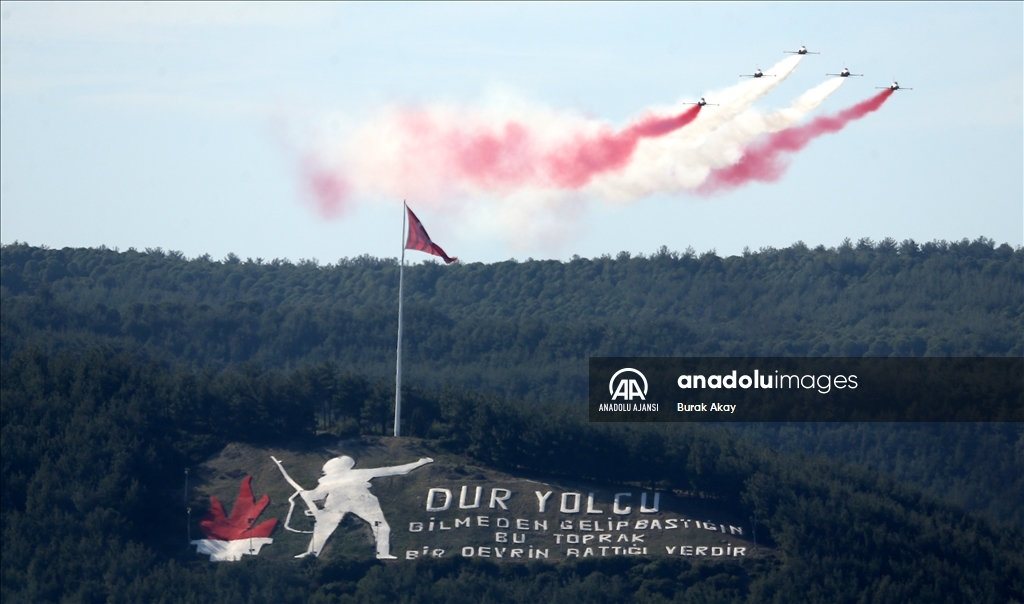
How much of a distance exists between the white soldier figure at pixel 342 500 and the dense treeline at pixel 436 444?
84.1 inches

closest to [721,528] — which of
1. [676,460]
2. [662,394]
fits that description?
[676,460]

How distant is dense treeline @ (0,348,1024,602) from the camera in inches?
2616

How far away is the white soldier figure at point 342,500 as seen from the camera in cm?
7041

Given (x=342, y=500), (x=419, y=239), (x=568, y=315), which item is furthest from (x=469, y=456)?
(x=568, y=315)

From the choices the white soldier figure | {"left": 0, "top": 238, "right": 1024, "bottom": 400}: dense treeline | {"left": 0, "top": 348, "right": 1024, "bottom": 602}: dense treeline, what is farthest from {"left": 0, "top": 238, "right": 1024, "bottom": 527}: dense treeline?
the white soldier figure

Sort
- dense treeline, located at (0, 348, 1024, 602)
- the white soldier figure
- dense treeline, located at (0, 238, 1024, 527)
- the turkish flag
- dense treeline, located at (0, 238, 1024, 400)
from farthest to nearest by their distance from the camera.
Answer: dense treeline, located at (0, 238, 1024, 400) < dense treeline, located at (0, 238, 1024, 527) < the turkish flag < the white soldier figure < dense treeline, located at (0, 348, 1024, 602)

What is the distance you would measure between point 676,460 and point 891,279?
8983 cm

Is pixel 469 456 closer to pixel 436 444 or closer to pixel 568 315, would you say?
pixel 436 444

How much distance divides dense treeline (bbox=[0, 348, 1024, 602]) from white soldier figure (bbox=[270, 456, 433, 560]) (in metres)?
2.14

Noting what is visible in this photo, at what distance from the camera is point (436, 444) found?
78.3 meters

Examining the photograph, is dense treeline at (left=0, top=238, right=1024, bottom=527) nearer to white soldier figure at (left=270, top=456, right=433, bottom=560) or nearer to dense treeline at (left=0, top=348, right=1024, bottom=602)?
dense treeline at (left=0, top=348, right=1024, bottom=602)

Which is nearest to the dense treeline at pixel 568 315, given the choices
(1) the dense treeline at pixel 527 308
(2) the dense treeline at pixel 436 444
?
(1) the dense treeline at pixel 527 308

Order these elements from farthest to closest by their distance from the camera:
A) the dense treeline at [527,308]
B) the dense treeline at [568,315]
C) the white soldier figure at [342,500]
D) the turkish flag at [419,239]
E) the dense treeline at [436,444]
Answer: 1. the dense treeline at [527,308]
2. the dense treeline at [568,315]
3. the turkish flag at [419,239]
4. the white soldier figure at [342,500]
5. the dense treeline at [436,444]

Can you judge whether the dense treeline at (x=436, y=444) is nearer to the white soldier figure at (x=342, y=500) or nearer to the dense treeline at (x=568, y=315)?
the white soldier figure at (x=342, y=500)
